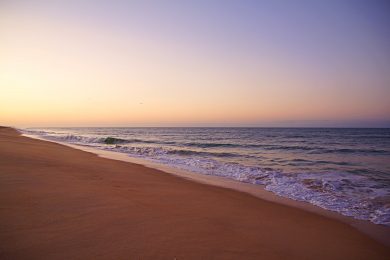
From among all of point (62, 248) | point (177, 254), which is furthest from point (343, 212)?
point (62, 248)

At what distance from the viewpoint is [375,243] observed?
4.19 m

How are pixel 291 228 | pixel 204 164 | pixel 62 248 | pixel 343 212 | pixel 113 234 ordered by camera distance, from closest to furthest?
1. pixel 62 248
2. pixel 113 234
3. pixel 291 228
4. pixel 343 212
5. pixel 204 164

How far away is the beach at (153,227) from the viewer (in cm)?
320

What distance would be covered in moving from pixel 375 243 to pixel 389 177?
7999 millimetres

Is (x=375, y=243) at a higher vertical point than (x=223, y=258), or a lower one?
lower

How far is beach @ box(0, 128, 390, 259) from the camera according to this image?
3197 mm

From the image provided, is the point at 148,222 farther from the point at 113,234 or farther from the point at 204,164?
the point at 204,164

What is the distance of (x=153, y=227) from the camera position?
3932mm

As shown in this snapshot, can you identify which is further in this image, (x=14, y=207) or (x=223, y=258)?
(x=14, y=207)

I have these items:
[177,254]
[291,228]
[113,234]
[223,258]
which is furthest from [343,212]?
[113,234]

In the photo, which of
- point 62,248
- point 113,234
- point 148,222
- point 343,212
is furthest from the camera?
point 343,212

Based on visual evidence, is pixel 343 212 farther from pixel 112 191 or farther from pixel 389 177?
pixel 389 177

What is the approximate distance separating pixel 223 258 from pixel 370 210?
4669mm

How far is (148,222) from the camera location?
162 inches
